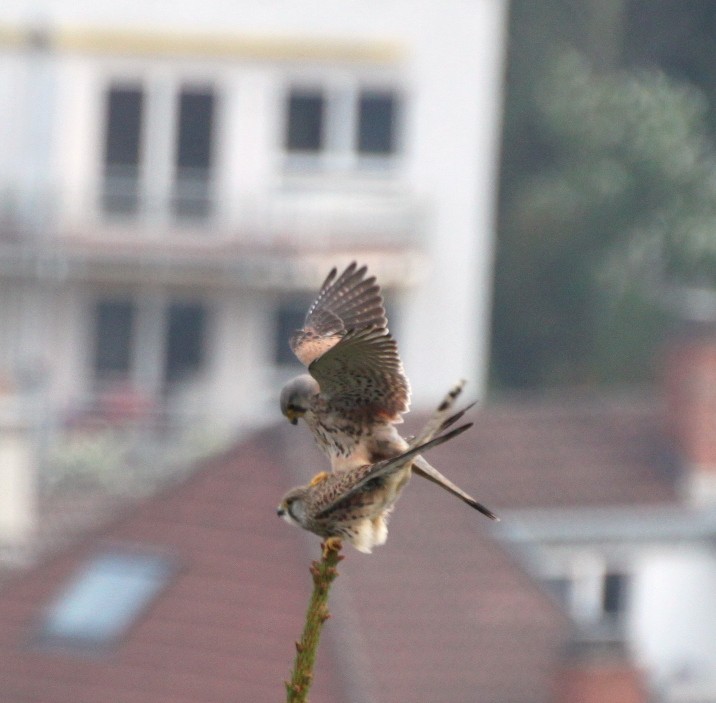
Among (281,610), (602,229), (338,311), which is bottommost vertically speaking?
(281,610)

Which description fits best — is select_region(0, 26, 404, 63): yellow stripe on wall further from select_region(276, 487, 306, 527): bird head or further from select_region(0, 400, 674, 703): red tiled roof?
select_region(276, 487, 306, 527): bird head

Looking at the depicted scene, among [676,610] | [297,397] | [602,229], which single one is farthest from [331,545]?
[602,229]

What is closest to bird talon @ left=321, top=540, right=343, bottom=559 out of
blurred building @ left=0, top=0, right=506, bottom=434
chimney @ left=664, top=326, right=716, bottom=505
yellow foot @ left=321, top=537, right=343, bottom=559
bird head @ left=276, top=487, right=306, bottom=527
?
yellow foot @ left=321, top=537, right=343, bottom=559

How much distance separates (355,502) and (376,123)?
19761 millimetres

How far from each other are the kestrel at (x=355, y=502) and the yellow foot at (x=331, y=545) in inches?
2.0

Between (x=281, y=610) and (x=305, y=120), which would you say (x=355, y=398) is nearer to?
(x=281, y=610)

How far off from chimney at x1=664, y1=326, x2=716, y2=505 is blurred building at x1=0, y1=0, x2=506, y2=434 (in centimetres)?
597

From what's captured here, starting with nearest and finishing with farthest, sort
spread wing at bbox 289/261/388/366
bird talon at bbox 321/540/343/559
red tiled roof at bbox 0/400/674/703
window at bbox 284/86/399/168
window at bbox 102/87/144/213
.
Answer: bird talon at bbox 321/540/343/559 → spread wing at bbox 289/261/388/366 → red tiled roof at bbox 0/400/674/703 → window at bbox 284/86/399/168 → window at bbox 102/87/144/213

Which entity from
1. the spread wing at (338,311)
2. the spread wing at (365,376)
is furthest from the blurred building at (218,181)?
the spread wing at (365,376)

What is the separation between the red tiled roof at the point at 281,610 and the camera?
9.95 m

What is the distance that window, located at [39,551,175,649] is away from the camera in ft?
35.8

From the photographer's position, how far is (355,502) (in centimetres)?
234

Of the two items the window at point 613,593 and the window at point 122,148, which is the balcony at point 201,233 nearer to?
the window at point 122,148

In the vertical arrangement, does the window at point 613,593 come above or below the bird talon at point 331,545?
below
